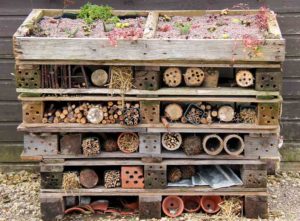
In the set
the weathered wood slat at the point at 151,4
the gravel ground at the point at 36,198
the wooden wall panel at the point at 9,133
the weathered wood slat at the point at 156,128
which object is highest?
the weathered wood slat at the point at 151,4

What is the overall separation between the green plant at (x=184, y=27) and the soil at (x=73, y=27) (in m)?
0.38

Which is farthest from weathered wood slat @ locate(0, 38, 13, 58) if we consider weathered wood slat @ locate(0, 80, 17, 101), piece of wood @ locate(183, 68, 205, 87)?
piece of wood @ locate(183, 68, 205, 87)

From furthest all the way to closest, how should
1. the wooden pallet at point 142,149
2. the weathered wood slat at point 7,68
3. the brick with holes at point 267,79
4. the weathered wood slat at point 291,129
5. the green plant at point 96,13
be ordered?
the weathered wood slat at point 291,129 < the weathered wood slat at point 7,68 < the green plant at point 96,13 < the wooden pallet at point 142,149 < the brick with holes at point 267,79

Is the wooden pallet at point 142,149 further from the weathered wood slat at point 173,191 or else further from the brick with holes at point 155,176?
the weathered wood slat at point 173,191

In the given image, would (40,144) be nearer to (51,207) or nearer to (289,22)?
(51,207)

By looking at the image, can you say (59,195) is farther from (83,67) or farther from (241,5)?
(241,5)

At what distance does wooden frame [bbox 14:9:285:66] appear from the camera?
6062mm

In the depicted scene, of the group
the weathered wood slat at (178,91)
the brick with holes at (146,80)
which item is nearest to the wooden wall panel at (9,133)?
the weathered wood slat at (178,91)

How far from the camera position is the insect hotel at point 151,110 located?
6.13 metres

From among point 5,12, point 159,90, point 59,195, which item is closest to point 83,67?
point 159,90

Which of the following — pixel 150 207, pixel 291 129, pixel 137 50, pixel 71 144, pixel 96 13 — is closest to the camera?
pixel 137 50

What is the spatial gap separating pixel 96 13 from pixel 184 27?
104 cm

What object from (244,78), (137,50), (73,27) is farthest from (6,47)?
(244,78)

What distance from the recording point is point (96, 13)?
688 cm
